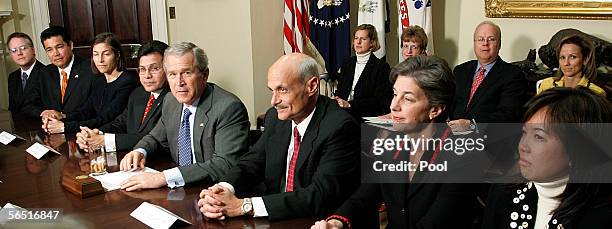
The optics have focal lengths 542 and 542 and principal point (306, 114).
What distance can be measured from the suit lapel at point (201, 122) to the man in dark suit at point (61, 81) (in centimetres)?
135

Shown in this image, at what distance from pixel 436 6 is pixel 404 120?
135 inches

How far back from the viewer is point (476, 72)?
3.54 meters

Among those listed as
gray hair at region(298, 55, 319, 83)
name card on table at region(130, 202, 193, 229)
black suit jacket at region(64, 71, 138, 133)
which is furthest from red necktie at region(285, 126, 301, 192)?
black suit jacket at region(64, 71, 138, 133)

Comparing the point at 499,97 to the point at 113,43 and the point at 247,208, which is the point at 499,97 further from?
the point at 113,43

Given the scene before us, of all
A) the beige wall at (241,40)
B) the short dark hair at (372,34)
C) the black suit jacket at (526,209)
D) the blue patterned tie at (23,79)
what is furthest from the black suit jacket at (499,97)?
the blue patterned tie at (23,79)

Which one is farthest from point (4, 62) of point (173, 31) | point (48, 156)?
point (48, 156)

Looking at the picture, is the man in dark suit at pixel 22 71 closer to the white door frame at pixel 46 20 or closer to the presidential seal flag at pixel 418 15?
the white door frame at pixel 46 20

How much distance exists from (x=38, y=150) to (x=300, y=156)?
1348 mm

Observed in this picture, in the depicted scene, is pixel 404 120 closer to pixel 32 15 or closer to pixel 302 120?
pixel 302 120

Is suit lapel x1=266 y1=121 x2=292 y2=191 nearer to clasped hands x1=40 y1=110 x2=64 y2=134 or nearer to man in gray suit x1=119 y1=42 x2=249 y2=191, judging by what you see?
man in gray suit x1=119 y1=42 x2=249 y2=191

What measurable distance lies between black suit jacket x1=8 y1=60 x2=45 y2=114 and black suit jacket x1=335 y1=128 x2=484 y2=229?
10.1 feet

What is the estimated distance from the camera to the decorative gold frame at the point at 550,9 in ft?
12.1

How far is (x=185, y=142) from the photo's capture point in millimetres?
2398

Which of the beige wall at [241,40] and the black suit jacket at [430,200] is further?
the beige wall at [241,40]
